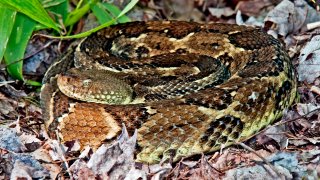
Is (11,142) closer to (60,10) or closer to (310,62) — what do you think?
(60,10)

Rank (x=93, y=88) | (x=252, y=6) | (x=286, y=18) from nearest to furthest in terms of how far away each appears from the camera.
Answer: (x=93, y=88)
(x=286, y=18)
(x=252, y=6)

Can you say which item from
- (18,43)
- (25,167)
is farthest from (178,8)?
(25,167)

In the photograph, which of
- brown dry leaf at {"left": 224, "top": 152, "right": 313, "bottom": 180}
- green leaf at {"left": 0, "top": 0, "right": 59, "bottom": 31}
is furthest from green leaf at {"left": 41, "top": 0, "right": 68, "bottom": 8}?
brown dry leaf at {"left": 224, "top": 152, "right": 313, "bottom": 180}

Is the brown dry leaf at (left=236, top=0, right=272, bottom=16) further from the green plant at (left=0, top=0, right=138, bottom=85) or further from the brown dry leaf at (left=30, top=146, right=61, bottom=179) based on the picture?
the brown dry leaf at (left=30, top=146, right=61, bottom=179)

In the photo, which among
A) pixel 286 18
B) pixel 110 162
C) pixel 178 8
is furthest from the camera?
pixel 178 8

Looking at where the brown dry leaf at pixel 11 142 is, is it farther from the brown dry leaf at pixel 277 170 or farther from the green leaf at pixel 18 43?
the brown dry leaf at pixel 277 170

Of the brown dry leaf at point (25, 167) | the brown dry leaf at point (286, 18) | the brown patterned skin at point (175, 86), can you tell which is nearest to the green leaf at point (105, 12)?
the brown patterned skin at point (175, 86)

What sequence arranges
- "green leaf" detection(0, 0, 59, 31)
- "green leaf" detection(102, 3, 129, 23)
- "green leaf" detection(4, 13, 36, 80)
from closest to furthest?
"green leaf" detection(0, 0, 59, 31)
"green leaf" detection(4, 13, 36, 80)
"green leaf" detection(102, 3, 129, 23)
